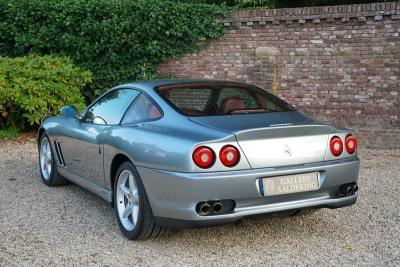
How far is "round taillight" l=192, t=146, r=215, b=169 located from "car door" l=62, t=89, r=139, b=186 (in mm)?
1304

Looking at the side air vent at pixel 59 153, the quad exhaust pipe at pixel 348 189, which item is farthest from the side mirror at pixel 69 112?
the quad exhaust pipe at pixel 348 189

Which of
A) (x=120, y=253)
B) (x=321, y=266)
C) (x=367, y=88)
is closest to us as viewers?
(x=321, y=266)

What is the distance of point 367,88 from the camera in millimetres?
9492

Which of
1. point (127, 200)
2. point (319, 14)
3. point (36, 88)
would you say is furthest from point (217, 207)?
point (36, 88)

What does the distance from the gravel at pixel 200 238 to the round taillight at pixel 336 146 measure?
2.41 ft

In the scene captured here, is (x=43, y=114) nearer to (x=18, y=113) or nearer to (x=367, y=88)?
(x=18, y=113)

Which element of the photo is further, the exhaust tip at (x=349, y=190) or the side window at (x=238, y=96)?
the side window at (x=238, y=96)

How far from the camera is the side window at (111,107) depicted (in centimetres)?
513

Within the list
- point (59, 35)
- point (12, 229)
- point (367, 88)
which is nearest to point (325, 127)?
point (12, 229)

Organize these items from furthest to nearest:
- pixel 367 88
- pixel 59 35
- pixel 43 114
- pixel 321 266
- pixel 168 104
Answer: pixel 59 35, pixel 43 114, pixel 367 88, pixel 168 104, pixel 321 266

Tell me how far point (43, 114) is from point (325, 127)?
23.2 feet

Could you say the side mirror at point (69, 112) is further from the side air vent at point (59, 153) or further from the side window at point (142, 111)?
the side window at point (142, 111)

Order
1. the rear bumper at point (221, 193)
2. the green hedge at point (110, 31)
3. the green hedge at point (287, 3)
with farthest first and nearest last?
the green hedge at point (287, 3) < the green hedge at point (110, 31) < the rear bumper at point (221, 193)

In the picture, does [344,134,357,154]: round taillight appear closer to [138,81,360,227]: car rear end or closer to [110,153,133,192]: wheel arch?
[138,81,360,227]: car rear end
